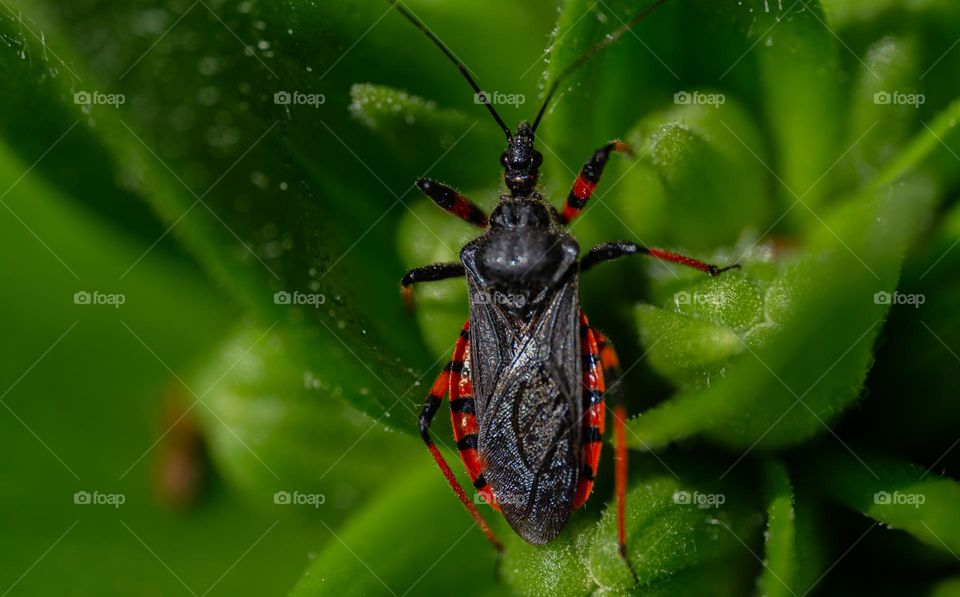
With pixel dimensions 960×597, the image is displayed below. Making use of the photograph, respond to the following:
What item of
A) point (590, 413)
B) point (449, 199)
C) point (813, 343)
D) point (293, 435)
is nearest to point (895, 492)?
point (813, 343)

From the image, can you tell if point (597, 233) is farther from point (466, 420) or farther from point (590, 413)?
point (466, 420)

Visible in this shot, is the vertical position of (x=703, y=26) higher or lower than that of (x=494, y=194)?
higher

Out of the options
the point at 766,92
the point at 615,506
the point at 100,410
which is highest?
the point at 766,92

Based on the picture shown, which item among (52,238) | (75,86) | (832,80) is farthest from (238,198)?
(832,80)

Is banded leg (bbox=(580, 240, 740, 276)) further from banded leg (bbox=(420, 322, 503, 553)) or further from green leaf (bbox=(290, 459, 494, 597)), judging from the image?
green leaf (bbox=(290, 459, 494, 597))

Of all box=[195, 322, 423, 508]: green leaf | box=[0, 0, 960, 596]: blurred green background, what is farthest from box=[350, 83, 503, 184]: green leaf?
box=[195, 322, 423, 508]: green leaf

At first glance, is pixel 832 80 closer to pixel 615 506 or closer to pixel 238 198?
pixel 615 506

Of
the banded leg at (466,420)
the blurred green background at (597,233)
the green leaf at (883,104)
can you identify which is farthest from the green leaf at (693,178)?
the banded leg at (466,420)

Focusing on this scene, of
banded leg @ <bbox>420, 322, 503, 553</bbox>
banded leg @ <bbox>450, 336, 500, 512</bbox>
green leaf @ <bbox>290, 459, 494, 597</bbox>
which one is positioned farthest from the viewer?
banded leg @ <bbox>450, 336, 500, 512</bbox>
